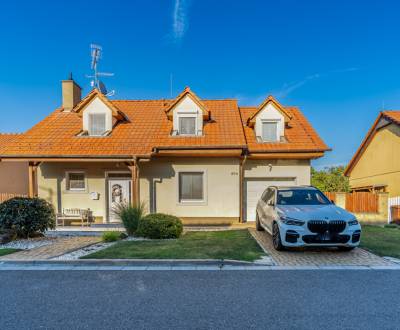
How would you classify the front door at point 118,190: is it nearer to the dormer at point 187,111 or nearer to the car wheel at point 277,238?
the dormer at point 187,111

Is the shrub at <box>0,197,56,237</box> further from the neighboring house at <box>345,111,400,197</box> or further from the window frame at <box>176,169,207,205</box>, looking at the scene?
the neighboring house at <box>345,111,400,197</box>

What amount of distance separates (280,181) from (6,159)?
12.9 metres

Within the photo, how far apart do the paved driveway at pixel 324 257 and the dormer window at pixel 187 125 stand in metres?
7.65

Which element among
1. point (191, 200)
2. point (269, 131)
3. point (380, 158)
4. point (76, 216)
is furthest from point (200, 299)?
point (380, 158)

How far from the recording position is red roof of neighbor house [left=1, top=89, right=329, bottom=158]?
12091 mm

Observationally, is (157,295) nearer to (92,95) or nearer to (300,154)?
(300,154)

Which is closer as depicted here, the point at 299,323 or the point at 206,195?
the point at 299,323

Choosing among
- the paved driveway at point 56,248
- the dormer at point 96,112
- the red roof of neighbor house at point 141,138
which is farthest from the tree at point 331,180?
the paved driveway at point 56,248

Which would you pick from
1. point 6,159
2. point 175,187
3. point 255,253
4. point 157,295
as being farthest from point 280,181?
point 6,159

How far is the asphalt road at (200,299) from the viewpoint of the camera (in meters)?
3.56

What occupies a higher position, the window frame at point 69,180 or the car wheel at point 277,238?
the window frame at point 69,180

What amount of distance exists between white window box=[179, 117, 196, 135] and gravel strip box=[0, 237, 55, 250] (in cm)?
754

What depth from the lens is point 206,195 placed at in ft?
42.0

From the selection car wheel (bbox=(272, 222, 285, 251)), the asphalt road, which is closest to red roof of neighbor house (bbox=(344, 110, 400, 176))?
car wheel (bbox=(272, 222, 285, 251))
